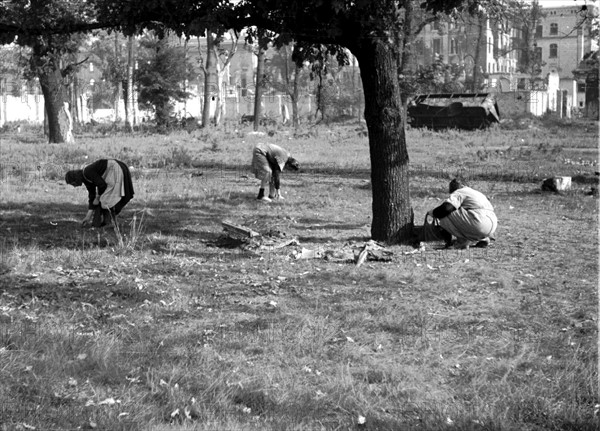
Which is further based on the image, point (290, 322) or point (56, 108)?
point (56, 108)

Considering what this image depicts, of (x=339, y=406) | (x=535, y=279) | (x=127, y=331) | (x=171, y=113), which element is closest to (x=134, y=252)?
(x=127, y=331)

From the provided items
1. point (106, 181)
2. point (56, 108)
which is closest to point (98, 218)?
point (106, 181)

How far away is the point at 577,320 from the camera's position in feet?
24.8

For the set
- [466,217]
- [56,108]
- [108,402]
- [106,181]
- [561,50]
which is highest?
[561,50]

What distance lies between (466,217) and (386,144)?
139 centimetres

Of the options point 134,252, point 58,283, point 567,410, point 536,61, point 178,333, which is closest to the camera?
point 567,410

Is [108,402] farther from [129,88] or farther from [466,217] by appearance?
[129,88]

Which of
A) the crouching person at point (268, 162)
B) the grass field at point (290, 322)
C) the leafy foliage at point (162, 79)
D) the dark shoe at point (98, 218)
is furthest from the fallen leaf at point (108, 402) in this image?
the leafy foliage at point (162, 79)

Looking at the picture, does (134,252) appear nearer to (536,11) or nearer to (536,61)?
(536,11)

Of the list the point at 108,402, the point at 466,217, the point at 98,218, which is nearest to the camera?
the point at 108,402

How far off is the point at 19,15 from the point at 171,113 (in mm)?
37365

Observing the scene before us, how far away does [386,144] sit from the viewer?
11.2 m

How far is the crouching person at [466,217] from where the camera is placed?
423 inches

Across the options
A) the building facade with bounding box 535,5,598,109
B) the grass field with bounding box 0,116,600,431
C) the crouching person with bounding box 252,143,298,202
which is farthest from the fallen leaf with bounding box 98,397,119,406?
the building facade with bounding box 535,5,598,109
